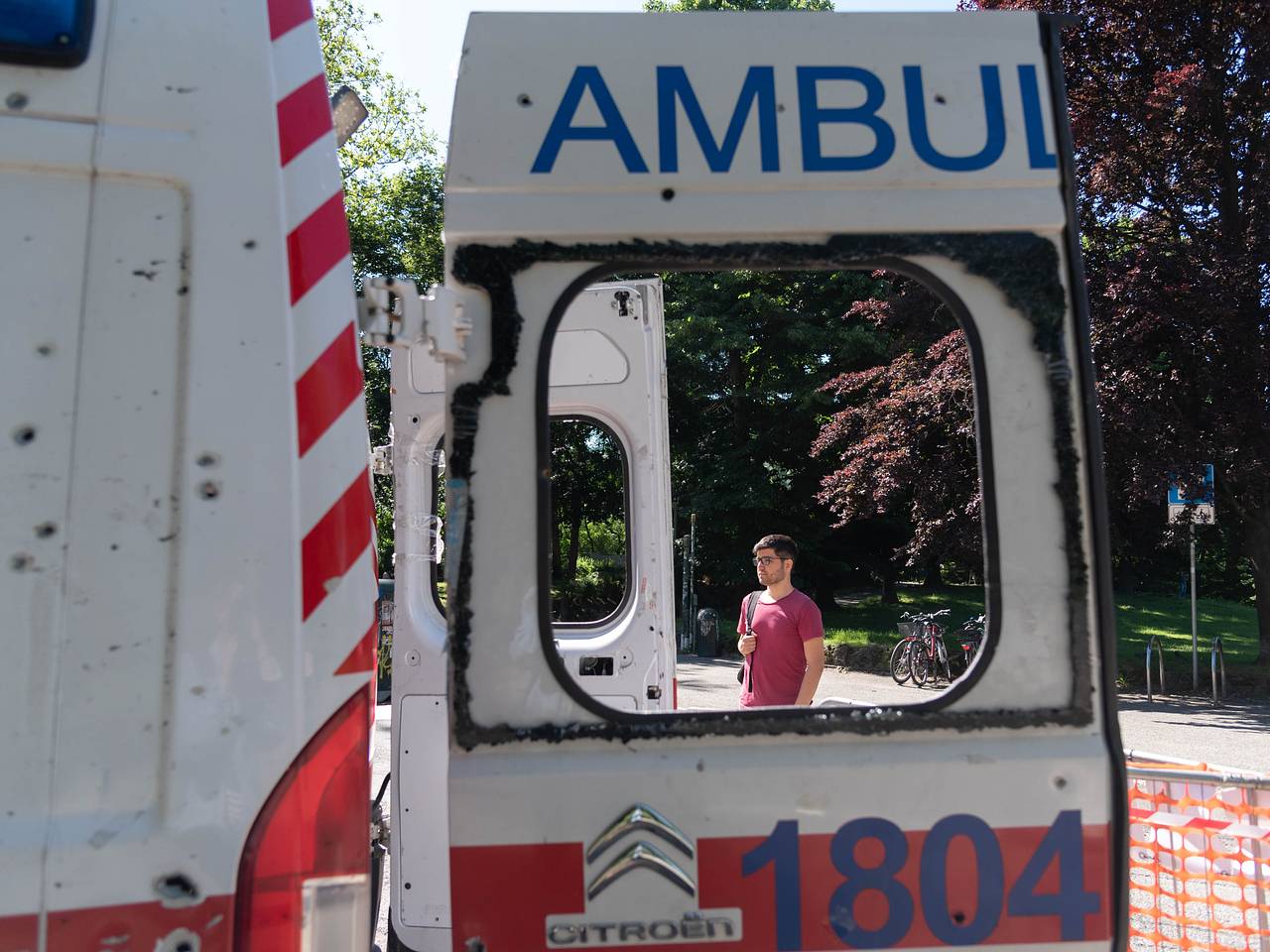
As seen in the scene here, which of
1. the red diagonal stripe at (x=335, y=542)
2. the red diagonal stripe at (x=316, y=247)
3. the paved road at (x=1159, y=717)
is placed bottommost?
the paved road at (x=1159, y=717)

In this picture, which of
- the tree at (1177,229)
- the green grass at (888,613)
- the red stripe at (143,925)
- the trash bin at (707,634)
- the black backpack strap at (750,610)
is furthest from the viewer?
the trash bin at (707,634)

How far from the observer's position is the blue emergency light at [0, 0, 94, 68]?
56.4 inches

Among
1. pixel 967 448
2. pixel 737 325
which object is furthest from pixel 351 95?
pixel 737 325

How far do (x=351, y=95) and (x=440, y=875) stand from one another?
313cm

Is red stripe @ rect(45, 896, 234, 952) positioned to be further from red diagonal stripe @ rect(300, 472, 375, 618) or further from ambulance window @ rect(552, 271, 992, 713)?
ambulance window @ rect(552, 271, 992, 713)

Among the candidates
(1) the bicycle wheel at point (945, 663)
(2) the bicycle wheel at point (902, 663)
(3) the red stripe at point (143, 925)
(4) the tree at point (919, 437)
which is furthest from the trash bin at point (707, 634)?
(3) the red stripe at point (143, 925)

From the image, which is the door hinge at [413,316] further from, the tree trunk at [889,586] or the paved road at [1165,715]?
Answer: the tree trunk at [889,586]

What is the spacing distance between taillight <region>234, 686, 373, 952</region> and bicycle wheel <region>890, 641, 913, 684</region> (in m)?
12.8

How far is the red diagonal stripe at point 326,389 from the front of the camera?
1476 millimetres

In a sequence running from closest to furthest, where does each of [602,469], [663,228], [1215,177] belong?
[663,228], [602,469], [1215,177]

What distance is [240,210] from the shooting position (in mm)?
1470

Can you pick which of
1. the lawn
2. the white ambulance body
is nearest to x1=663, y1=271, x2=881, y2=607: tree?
the lawn

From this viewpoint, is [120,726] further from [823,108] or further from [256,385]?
[823,108]

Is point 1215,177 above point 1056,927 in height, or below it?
above
